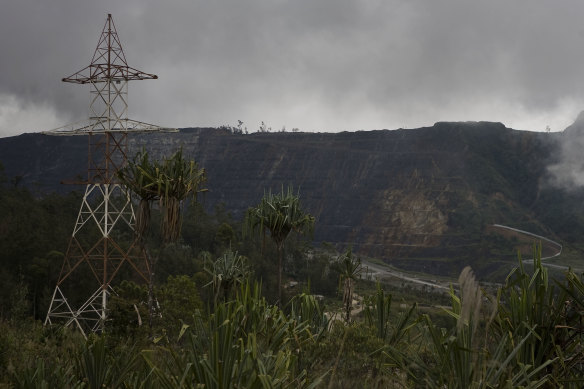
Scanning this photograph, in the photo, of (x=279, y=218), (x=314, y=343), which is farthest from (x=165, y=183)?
(x=314, y=343)

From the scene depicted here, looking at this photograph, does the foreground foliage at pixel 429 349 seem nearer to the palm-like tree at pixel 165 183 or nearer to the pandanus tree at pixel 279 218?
the palm-like tree at pixel 165 183

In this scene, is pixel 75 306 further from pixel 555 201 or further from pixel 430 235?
pixel 555 201

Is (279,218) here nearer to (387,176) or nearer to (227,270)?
(227,270)

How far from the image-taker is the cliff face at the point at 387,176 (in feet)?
376

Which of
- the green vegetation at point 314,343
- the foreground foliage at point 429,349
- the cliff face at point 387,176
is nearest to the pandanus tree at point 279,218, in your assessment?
the green vegetation at point 314,343

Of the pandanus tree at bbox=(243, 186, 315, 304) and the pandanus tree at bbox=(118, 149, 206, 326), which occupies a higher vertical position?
the pandanus tree at bbox=(118, 149, 206, 326)

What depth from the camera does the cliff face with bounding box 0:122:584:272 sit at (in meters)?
115

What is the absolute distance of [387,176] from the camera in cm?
13025

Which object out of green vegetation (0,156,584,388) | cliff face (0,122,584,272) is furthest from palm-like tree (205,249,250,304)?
cliff face (0,122,584,272)

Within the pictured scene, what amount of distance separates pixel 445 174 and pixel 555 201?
75.3 feet

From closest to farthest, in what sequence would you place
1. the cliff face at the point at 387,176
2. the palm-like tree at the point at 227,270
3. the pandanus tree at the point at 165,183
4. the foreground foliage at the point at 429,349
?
the foreground foliage at the point at 429,349 → the pandanus tree at the point at 165,183 → the palm-like tree at the point at 227,270 → the cliff face at the point at 387,176

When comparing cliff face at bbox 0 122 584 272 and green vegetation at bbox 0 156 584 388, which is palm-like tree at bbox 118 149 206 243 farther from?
cliff face at bbox 0 122 584 272

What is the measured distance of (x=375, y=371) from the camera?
10.8 metres

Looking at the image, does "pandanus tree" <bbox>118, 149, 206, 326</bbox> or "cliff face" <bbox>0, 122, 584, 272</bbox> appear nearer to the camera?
"pandanus tree" <bbox>118, 149, 206, 326</bbox>
